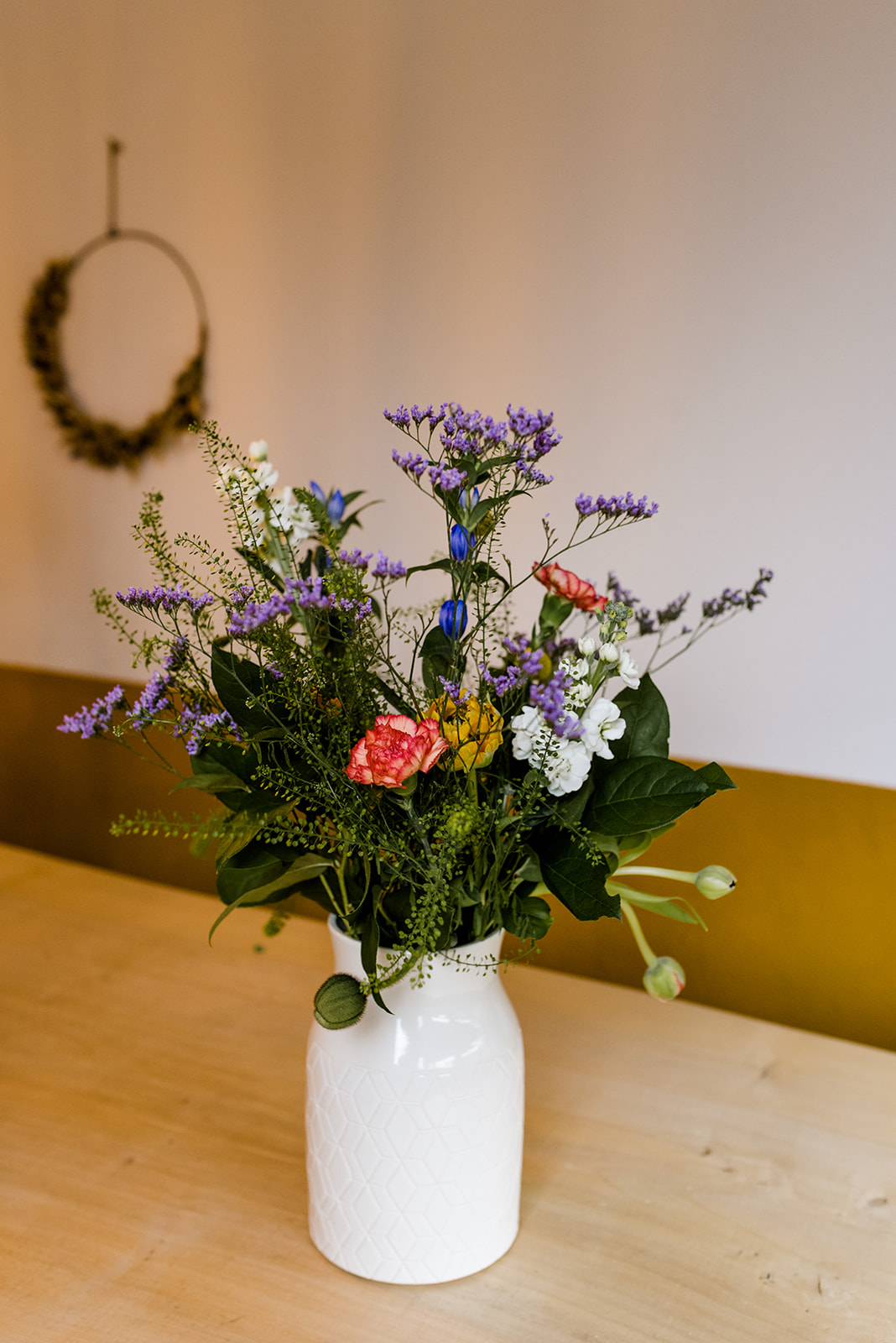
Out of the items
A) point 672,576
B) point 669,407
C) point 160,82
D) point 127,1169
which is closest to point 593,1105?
point 127,1169

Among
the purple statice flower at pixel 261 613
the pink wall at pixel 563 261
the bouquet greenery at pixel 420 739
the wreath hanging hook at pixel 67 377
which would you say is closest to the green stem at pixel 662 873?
the bouquet greenery at pixel 420 739

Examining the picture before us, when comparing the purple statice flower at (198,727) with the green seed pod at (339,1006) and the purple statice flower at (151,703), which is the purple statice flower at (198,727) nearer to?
the purple statice flower at (151,703)

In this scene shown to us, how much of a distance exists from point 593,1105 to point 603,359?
959 millimetres

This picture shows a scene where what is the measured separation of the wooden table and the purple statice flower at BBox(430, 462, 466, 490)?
1.94ft

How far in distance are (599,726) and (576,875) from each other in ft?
0.33

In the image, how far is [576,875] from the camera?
707 millimetres

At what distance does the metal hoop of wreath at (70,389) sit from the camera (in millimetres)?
1860

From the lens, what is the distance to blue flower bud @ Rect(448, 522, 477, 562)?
69 cm

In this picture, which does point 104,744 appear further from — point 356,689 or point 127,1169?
point 356,689

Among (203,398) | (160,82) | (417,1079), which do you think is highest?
(160,82)

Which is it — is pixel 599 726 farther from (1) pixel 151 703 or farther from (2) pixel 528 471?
(1) pixel 151 703

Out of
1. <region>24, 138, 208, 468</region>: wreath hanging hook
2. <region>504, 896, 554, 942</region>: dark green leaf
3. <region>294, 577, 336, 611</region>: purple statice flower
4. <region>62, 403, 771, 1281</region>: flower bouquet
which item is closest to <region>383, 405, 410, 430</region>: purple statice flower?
<region>62, 403, 771, 1281</region>: flower bouquet

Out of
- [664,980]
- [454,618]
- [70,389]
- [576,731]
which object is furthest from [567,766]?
[70,389]

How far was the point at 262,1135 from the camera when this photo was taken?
980mm
